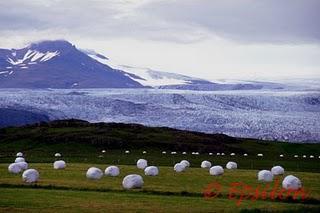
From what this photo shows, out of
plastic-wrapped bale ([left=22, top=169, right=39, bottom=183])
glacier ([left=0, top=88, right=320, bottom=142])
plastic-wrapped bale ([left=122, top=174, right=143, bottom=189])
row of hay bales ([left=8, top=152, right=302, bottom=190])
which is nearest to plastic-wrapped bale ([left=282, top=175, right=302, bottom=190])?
row of hay bales ([left=8, top=152, right=302, bottom=190])

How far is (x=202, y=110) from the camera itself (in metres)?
113

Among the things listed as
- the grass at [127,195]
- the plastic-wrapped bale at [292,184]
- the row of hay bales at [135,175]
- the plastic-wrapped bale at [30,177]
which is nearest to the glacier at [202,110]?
the row of hay bales at [135,175]

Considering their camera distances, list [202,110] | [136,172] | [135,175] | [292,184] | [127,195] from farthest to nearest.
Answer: [202,110], [136,172], [292,184], [135,175], [127,195]

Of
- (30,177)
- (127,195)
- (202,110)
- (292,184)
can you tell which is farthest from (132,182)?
(202,110)

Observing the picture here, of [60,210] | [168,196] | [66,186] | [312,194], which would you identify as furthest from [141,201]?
[312,194]

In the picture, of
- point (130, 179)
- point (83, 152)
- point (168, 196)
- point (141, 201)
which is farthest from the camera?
point (83, 152)

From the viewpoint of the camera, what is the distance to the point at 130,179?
33562 millimetres

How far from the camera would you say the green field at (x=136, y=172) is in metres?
26.5

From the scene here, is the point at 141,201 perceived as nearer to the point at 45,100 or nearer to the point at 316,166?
the point at 316,166

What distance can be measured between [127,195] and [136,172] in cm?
1528

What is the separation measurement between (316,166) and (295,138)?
43636 millimetres

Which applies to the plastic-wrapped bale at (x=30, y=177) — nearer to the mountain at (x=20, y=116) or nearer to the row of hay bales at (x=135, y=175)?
the row of hay bales at (x=135, y=175)

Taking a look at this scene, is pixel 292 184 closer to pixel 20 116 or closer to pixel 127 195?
pixel 127 195

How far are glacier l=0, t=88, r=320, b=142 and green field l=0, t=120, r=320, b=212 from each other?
15290 mm
